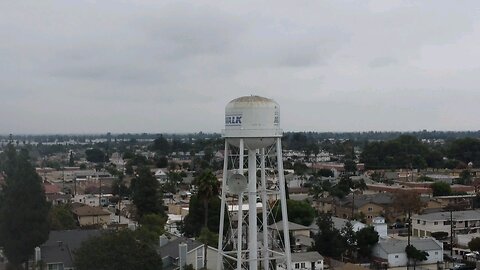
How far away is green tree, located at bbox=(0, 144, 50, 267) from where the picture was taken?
98.2 ft

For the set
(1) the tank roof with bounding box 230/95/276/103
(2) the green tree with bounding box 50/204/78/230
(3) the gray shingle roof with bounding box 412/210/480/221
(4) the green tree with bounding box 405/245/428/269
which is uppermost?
(1) the tank roof with bounding box 230/95/276/103

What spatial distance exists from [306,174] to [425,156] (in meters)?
27.2

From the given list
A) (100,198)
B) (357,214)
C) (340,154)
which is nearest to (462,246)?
(357,214)

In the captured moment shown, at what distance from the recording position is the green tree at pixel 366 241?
38.5 meters

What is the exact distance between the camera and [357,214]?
56312 millimetres

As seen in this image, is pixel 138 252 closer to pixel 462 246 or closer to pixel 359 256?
pixel 359 256

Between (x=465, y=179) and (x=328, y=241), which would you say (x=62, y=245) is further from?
(x=465, y=179)

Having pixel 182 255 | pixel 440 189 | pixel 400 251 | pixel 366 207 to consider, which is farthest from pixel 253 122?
pixel 440 189

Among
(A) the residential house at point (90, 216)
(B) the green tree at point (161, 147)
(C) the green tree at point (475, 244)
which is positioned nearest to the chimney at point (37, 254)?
(A) the residential house at point (90, 216)

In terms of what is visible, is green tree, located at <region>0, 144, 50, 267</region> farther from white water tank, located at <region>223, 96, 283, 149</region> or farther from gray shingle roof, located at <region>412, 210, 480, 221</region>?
gray shingle roof, located at <region>412, 210, 480, 221</region>

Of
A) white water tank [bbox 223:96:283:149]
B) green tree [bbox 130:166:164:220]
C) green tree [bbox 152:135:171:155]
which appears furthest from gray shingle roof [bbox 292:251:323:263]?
green tree [bbox 152:135:171:155]

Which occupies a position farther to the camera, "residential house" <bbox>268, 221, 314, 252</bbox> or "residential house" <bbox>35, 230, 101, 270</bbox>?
"residential house" <bbox>268, 221, 314, 252</bbox>

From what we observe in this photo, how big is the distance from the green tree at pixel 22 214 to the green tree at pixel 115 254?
15.4ft

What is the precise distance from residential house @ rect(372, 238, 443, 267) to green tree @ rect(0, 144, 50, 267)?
62.1 feet
